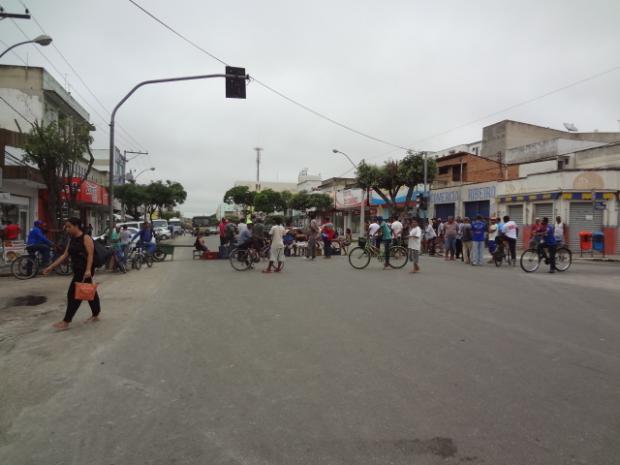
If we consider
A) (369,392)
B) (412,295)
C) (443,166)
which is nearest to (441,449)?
(369,392)

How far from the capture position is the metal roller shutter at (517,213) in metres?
28.4

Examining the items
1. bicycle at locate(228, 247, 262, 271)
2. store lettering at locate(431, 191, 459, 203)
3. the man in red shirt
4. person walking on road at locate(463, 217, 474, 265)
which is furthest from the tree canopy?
the man in red shirt

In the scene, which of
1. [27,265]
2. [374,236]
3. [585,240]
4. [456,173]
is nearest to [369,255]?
[374,236]

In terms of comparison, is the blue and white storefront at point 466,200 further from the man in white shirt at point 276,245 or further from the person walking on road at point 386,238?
the man in white shirt at point 276,245

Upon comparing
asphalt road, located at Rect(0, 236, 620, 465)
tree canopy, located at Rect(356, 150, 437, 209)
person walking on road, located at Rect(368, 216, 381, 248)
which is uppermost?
tree canopy, located at Rect(356, 150, 437, 209)

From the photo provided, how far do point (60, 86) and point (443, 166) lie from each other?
30430 millimetres

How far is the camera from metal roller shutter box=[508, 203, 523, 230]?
28.4m

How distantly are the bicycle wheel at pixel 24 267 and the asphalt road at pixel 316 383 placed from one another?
5.06 metres

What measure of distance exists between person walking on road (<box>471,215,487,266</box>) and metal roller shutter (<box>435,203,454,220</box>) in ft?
65.4

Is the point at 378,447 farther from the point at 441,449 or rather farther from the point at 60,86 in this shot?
the point at 60,86

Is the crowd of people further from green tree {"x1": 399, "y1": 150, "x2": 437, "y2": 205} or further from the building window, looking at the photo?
the building window

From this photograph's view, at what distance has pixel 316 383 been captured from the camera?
454 cm

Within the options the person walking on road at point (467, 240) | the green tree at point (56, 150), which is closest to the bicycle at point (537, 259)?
the person walking on road at point (467, 240)

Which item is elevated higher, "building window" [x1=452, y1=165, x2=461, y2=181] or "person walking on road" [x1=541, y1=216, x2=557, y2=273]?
"building window" [x1=452, y1=165, x2=461, y2=181]
